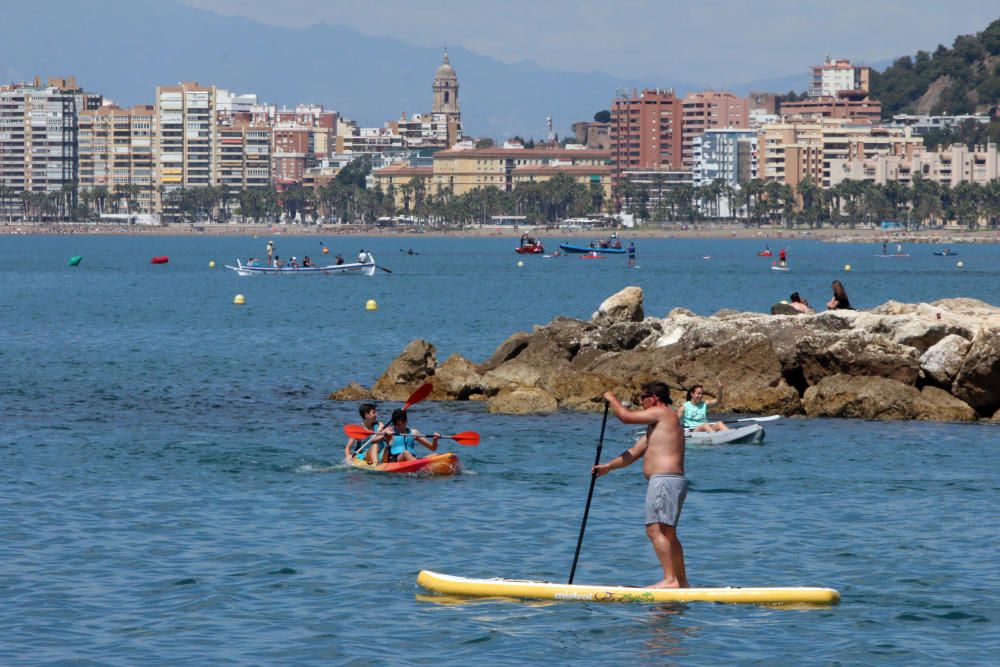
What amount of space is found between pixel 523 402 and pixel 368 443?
8.67 metres

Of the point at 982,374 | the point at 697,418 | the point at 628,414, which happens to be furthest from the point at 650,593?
the point at 982,374

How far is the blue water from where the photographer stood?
16.8m

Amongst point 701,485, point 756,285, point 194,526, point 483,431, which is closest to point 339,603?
point 194,526

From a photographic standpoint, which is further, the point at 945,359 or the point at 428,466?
the point at 945,359

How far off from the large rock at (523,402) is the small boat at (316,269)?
73.5 meters

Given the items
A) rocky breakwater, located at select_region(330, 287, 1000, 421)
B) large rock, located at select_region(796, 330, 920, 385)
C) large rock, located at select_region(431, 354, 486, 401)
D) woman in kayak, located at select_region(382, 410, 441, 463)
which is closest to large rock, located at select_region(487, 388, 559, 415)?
rocky breakwater, located at select_region(330, 287, 1000, 421)

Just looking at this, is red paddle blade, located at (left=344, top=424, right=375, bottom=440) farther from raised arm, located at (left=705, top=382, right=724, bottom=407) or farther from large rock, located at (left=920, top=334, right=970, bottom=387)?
large rock, located at (left=920, top=334, right=970, bottom=387)

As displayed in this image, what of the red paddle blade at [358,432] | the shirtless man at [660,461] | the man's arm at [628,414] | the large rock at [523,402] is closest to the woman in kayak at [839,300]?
the large rock at [523,402]

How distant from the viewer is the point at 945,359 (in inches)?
1353

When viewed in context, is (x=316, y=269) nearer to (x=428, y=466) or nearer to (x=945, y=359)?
(x=945, y=359)

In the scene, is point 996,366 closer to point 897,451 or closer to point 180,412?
point 897,451

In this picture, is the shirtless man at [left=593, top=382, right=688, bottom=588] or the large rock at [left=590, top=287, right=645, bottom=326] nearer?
the shirtless man at [left=593, top=382, right=688, bottom=588]

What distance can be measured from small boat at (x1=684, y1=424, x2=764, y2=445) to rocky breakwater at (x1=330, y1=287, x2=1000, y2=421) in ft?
14.6

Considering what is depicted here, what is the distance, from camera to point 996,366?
108 ft
